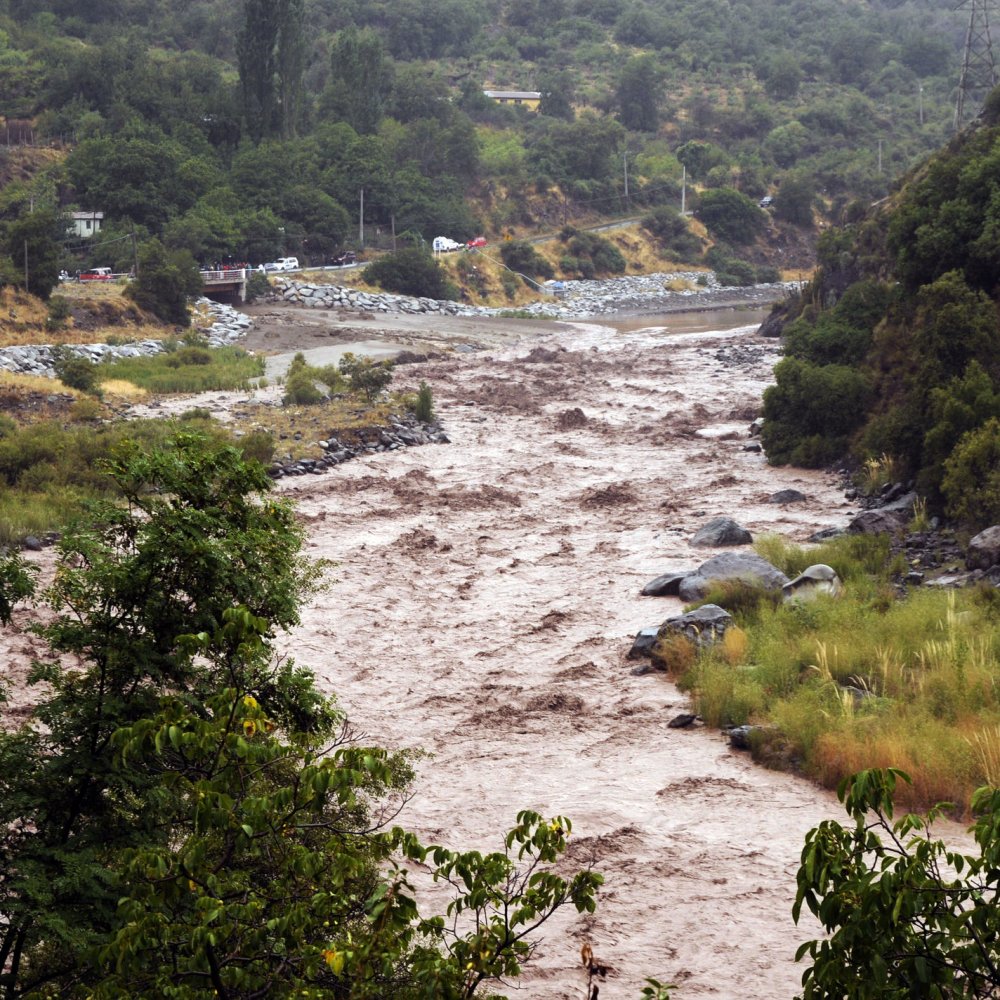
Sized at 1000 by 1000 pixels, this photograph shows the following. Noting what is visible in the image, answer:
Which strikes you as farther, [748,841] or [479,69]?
[479,69]

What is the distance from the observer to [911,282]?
90.7ft

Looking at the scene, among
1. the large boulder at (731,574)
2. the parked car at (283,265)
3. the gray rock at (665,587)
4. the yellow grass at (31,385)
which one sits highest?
the parked car at (283,265)

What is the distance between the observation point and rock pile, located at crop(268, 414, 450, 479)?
28891 mm

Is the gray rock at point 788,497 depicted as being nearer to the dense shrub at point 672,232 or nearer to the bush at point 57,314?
the bush at point 57,314

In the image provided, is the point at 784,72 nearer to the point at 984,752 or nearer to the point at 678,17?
the point at 678,17

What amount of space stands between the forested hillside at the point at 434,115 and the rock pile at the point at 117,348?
27.1ft

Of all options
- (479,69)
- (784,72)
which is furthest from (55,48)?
(784,72)

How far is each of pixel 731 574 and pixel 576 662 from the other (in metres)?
3.15

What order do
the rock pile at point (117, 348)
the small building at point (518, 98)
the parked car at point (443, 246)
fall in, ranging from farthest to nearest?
the small building at point (518, 98) < the parked car at point (443, 246) < the rock pile at point (117, 348)

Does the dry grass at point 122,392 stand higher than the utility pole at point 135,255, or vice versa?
the utility pole at point 135,255

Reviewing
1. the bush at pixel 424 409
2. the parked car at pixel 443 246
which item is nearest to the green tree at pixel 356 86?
the parked car at pixel 443 246

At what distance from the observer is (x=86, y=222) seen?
226 feet

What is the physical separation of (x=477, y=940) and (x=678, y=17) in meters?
155

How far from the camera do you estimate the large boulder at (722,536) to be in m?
21.5
